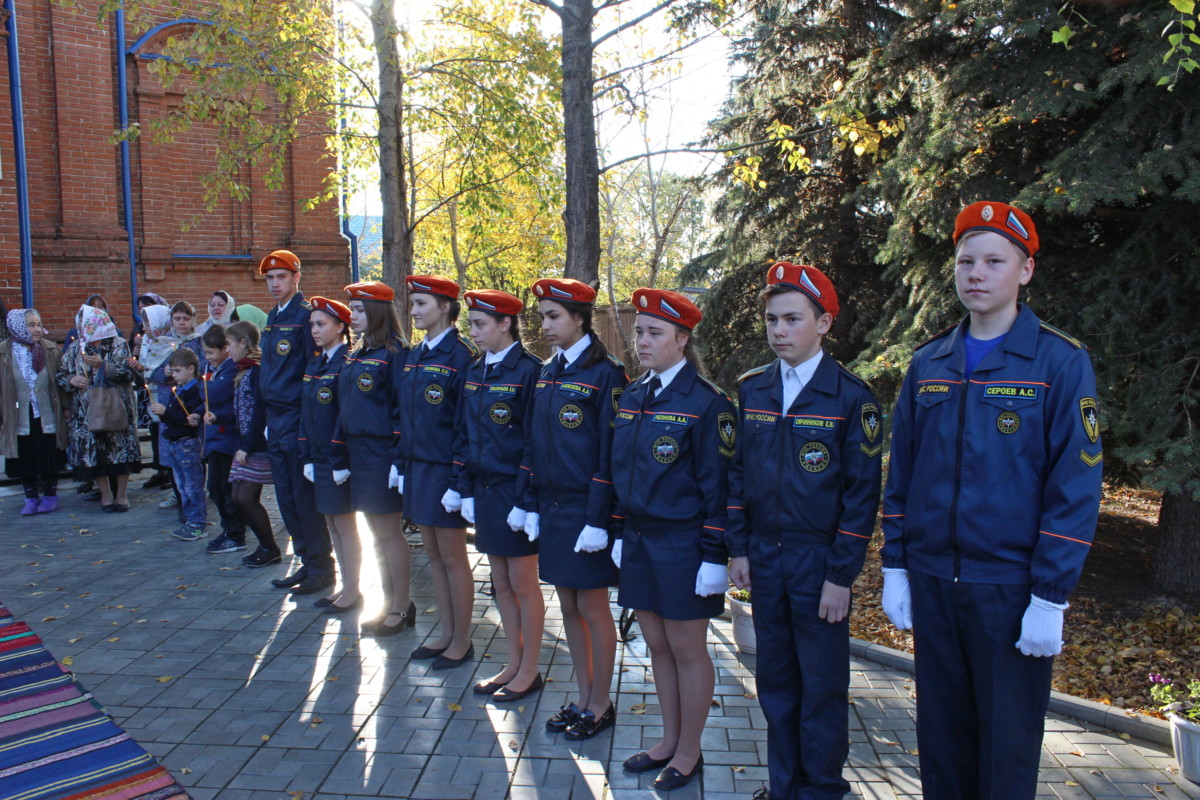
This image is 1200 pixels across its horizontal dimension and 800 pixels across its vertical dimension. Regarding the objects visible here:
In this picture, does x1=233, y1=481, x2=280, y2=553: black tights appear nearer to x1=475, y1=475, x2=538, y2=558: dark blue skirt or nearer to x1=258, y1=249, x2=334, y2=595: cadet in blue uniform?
x1=258, y1=249, x2=334, y2=595: cadet in blue uniform

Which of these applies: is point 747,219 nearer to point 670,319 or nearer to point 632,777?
point 670,319

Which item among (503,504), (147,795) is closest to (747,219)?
(503,504)

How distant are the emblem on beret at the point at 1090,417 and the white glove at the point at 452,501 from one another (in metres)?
3.05

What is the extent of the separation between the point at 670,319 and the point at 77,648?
4.42 m

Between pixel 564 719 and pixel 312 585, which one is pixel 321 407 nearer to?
pixel 312 585

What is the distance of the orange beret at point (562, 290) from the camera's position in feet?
13.6

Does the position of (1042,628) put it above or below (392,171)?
below

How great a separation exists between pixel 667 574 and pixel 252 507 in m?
4.58

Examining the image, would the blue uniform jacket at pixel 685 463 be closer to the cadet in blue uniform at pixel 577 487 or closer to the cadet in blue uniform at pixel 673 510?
the cadet in blue uniform at pixel 673 510

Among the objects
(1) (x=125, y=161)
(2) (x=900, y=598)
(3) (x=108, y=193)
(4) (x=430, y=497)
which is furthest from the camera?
(1) (x=125, y=161)

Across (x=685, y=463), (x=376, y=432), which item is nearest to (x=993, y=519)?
(x=685, y=463)

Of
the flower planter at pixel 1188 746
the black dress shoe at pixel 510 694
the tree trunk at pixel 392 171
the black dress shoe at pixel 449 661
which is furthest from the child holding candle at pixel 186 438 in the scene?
the flower planter at pixel 1188 746

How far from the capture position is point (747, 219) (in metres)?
10.4

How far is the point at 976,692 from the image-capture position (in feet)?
9.45
